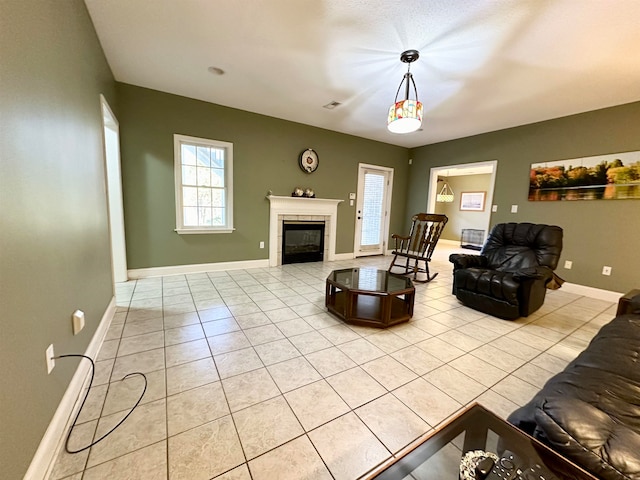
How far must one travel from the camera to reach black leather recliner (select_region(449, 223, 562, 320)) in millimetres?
2594

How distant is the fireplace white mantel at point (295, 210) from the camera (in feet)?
15.0

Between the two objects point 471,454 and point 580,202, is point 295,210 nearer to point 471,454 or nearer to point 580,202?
point 471,454

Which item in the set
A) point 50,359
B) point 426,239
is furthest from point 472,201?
point 50,359

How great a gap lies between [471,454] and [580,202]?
4652 millimetres

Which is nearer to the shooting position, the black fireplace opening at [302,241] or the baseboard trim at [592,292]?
the baseboard trim at [592,292]

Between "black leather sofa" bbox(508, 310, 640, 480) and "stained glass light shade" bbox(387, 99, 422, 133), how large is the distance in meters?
2.06

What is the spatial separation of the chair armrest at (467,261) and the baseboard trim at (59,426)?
349 centimetres

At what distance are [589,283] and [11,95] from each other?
593cm

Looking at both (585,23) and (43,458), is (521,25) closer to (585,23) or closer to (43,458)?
(585,23)

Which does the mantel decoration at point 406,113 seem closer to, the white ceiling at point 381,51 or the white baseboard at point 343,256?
the white ceiling at point 381,51

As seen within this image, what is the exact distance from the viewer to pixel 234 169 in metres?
4.17

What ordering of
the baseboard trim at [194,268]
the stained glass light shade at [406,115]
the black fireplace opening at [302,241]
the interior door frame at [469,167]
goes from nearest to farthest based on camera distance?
the stained glass light shade at [406,115] < the baseboard trim at [194,268] < the interior door frame at [469,167] < the black fireplace opening at [302,241]

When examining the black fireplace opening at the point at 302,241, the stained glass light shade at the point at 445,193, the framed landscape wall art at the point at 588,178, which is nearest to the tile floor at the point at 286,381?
the framed landscape wall art at the point at 588,178

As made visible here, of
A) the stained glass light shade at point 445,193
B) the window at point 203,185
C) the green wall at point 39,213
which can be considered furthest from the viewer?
the stained glass light shade at point 445,193
